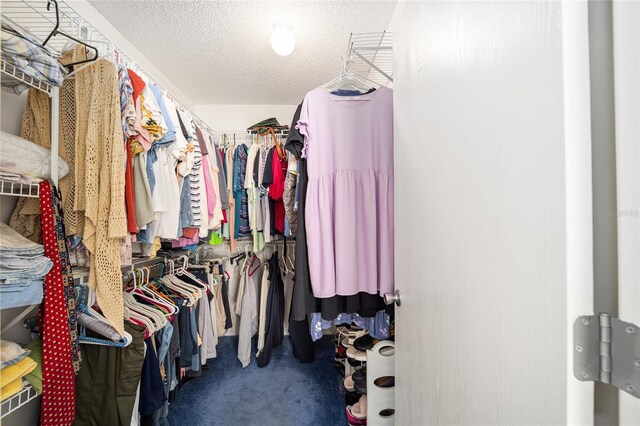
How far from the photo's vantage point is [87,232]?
0.90 m

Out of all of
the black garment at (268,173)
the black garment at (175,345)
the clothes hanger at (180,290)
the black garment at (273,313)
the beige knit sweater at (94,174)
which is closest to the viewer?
the beige knit sweater at (94,174)

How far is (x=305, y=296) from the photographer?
1.04m

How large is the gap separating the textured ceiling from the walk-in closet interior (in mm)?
14

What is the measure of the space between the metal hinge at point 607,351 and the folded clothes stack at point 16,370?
120 cm

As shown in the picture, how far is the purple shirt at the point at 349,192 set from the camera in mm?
1007

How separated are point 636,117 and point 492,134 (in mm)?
160

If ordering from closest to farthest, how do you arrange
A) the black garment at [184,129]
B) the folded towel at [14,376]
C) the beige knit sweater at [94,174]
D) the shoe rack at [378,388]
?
1. the folded towel at [14,376]
2. the beige knit sweater at [94,174]
3. the shoe rack at [378,388]
4. the black garment at [184,129]

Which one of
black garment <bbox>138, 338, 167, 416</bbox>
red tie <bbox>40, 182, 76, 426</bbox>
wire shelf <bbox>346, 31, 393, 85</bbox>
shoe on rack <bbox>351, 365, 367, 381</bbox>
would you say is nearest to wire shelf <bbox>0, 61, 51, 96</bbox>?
red tie <bbox>40, 182, 76, 426</bbox>

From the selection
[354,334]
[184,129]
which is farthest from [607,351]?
[184,129]

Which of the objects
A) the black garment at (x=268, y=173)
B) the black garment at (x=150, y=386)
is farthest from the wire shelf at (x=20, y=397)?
the black garment at (x=268, y=173)

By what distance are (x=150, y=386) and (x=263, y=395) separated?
2.55ft

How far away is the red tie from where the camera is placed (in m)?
0.75

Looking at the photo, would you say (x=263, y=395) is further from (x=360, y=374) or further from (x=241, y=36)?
(x=241, y=36)

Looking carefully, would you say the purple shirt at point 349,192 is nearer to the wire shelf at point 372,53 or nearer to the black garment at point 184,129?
the wire shelf at point 372,53
